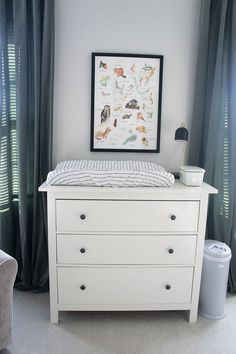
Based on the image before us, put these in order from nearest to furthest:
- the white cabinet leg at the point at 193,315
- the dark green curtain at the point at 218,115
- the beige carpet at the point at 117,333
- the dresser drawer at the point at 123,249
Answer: the beige carpet at the point at 117,333
the dresser drawer at the point at 123,249
the white cabinet leg at the point at 193,315
the dark green curtain at the point at 218,115

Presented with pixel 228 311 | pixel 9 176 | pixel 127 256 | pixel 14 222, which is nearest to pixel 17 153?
pixel 9 176

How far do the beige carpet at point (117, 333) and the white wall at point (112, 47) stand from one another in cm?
117

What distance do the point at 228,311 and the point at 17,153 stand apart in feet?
6.44

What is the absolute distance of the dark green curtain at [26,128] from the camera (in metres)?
1.92

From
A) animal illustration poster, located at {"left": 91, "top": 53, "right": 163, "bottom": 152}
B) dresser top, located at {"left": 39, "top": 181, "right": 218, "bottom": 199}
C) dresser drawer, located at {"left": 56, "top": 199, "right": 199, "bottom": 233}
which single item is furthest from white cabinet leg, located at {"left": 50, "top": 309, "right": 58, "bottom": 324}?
animal illustration poster, located at {"left": 91, "top": 53, "right": 163, "bottom": 152}

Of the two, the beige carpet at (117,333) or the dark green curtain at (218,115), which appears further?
the dark green curtain at (218,115)

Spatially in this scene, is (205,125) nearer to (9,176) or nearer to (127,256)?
(127,256)

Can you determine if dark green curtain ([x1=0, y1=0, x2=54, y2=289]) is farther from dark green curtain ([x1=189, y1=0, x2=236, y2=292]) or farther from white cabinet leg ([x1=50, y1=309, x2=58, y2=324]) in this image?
dark green curtain ([x1=189, y1=0, x2=236, y2=292])

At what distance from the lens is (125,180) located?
173cm

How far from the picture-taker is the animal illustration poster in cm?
207

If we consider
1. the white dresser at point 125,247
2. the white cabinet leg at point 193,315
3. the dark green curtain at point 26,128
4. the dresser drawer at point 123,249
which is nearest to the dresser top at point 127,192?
the white dresser at point 125,247

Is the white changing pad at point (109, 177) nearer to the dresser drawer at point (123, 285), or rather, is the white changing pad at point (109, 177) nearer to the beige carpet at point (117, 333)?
the dresser drawer at point (123, 285)

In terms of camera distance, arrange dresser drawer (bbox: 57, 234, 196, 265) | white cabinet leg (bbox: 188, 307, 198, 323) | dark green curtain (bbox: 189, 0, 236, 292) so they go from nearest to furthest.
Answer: dresser drawer (bbox: 57, 234, 196, 265), white cabinet leg (bbox: 188, 307, 198, 323), dark green curtain (bbox: 189, 0, 236, 292)

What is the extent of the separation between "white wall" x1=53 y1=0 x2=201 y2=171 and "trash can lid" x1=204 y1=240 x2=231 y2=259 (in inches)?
35.7
